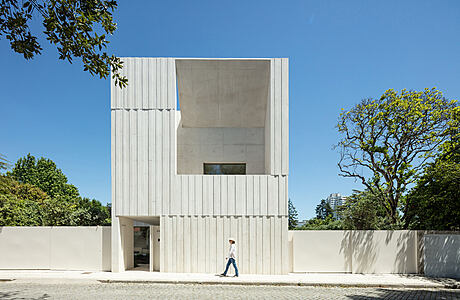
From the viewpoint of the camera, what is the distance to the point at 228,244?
13.1 m

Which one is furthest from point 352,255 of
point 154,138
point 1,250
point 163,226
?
point 1,250

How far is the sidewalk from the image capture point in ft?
37.8

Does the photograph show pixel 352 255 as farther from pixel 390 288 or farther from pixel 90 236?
pixel 90 236

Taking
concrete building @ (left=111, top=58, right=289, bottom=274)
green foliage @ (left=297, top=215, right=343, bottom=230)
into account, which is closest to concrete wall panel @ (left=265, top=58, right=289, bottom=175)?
concrete building @ (left=111, top=58, right=289, bottom=274)

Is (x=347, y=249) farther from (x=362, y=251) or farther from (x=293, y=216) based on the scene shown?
(x=293, y=216)

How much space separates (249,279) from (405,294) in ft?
15.5

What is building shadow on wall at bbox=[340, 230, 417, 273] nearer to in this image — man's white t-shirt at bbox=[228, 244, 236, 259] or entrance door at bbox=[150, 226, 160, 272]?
man's white t-shirt at bbox=[228, 244, 236, 259]

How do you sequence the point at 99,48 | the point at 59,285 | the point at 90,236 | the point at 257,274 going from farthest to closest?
the point at 90,236 → the point at 257,274 → the point at 59,285 → the point at 99,48

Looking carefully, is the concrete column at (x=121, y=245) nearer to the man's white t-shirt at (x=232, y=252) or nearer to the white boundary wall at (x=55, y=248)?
the white boundary wall at (x=55, y=248)

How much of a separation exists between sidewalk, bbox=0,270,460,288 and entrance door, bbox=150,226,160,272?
0.84 meters

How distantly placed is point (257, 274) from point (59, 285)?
6.61 metres

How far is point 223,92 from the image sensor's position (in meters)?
15.3

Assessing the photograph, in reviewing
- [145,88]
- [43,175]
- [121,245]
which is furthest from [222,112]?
[43,175]

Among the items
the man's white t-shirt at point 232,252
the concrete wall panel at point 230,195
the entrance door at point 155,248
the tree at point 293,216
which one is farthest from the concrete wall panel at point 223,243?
the tree at point 293,216
